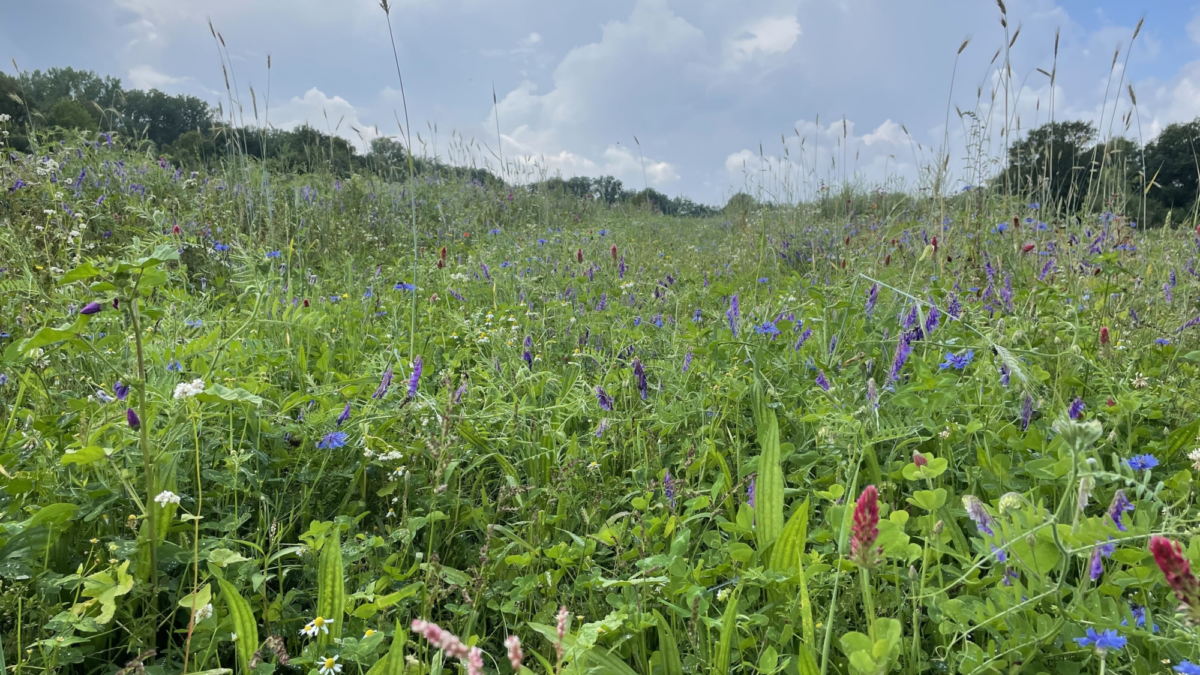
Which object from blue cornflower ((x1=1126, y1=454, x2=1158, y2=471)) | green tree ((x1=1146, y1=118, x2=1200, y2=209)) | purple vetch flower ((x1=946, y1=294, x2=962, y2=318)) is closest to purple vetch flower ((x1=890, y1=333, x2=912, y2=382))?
purple vetch flower ((x1=946, y1=294, x2=962, y2=318))

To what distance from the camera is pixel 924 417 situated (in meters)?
1.52

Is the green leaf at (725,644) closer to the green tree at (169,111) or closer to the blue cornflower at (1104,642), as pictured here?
the blue cornflower at (1104,642)

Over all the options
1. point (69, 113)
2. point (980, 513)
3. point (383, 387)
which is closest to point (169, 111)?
point (69, 113)

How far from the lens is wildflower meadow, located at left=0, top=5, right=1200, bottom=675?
3.14 ft

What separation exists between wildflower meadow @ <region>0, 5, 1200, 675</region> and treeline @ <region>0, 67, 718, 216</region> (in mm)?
2366

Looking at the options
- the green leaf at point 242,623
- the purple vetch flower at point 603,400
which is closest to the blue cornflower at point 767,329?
the purple vetch flower at point 603,400

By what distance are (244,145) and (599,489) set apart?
4.01 metres

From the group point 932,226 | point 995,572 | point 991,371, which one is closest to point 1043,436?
point 991,371

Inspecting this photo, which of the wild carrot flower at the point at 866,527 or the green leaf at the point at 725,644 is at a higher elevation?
the wild carrot flower at the point at 866,527

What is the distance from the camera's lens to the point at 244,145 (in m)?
4.13

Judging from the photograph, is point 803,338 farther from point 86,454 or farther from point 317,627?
point 86,454

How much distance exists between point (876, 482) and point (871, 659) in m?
0.78

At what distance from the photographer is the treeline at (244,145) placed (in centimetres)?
482

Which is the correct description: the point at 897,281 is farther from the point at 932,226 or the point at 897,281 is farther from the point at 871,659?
the point at 871,659
